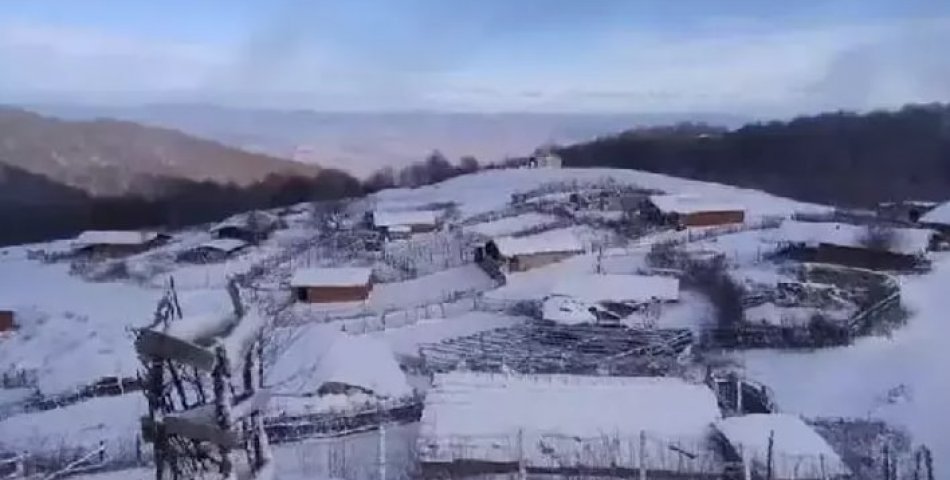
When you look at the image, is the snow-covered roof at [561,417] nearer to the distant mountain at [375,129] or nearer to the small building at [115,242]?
the distant mountain at [375,129]

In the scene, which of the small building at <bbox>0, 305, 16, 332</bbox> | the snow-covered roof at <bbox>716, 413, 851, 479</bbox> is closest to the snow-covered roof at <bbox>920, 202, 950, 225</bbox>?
the snow-covered roof at <bbox>716, 413, 851, 479</bbox>

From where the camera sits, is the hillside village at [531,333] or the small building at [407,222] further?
the small building at [407,222]

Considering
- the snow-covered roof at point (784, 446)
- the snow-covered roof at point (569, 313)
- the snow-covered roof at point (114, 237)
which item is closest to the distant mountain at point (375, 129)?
the snow-covered roof at point (114, 237)

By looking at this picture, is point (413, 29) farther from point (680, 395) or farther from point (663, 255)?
point (680, 395)

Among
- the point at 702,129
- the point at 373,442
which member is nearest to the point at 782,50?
the point at 702,129

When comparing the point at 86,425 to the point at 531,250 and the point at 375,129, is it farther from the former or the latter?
the point at 531,250

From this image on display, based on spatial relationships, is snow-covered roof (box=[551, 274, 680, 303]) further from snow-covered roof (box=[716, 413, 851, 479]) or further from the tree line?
the tree line
